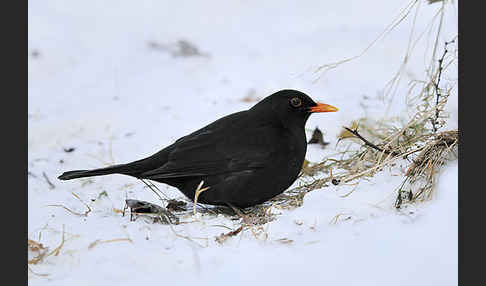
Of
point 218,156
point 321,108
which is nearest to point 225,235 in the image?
point 218,156

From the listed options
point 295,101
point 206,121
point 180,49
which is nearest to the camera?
point 295,101

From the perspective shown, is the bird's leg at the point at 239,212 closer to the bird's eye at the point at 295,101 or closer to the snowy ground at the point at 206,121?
the snowy ground at the point at 206,121

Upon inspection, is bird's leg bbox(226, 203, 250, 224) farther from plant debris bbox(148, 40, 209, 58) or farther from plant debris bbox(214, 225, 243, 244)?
plant debris bbox(148, 40, 209, 58)

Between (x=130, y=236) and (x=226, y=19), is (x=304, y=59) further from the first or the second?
(x=130, y=236)

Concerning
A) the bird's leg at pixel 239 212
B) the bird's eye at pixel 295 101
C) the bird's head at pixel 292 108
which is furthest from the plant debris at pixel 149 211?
the bird's eye at pixel 295 101

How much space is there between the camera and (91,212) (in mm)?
3451

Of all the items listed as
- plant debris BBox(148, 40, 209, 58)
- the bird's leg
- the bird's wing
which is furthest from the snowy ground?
the bird's wing

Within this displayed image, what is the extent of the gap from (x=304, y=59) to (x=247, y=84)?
2.15 ft

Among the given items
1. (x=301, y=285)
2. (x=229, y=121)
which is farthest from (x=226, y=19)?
(x=301, y=285)

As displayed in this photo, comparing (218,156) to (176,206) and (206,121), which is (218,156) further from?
(206,121)

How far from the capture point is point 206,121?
4.92m

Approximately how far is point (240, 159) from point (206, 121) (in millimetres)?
1546

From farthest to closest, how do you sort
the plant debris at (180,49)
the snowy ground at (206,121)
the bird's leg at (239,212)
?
the plant debris at (180,49) → the bird's leg at (239,212) → the snowy ground at (206,121)

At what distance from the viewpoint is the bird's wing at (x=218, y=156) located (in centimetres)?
342
